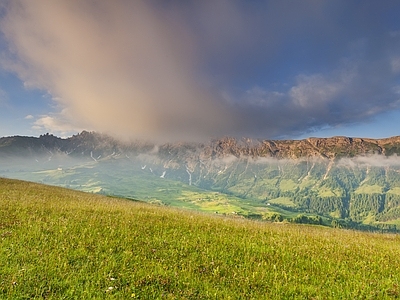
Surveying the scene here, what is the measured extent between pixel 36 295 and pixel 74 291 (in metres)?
0.87

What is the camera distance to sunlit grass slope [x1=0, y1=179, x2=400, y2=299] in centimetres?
739

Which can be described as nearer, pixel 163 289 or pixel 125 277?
pixel 163 289

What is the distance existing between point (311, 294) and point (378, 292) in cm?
219

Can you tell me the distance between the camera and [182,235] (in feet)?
42.8

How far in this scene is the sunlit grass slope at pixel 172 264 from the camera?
7.39 metres

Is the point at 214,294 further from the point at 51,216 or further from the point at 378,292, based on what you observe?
the point at 51,216

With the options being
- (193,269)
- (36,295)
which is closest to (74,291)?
(36,295)

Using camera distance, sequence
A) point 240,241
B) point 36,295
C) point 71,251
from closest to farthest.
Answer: point 36,295 → point 71,251 → point 240,241

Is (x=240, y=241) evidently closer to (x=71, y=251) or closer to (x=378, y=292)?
(x=378, y=292)

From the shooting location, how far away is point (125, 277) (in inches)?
316

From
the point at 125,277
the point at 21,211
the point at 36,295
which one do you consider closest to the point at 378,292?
the point at 125,277

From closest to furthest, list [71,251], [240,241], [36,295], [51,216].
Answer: [36,295] < [71,251] < [240,241] < [51,216]

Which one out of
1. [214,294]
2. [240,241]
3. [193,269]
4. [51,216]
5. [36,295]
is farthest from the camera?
[51,216]

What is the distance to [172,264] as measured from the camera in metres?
9.19
